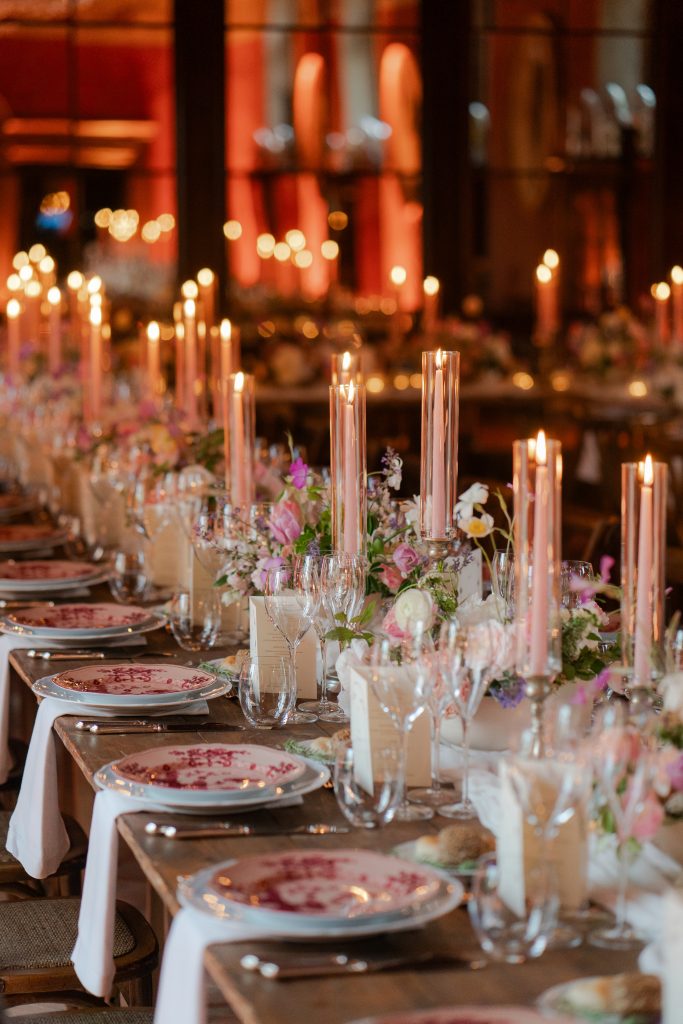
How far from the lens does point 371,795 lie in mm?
1933

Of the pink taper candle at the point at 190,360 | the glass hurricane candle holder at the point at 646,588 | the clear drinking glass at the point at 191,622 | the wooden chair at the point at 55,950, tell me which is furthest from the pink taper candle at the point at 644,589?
the pink taper candle at the point at 190,360

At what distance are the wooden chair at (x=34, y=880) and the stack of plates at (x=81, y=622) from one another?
34cm

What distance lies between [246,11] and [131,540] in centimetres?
696

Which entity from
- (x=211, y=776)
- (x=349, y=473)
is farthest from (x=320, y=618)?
(x=211, y=776)

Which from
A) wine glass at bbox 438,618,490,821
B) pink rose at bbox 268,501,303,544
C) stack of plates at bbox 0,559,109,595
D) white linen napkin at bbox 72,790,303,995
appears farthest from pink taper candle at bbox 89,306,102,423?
wine glass at bbox 438,618,490,821

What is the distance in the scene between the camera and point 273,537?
9.17 ft

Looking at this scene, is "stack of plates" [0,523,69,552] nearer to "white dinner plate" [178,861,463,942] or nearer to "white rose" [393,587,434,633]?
"white rose" [393,587,434,633]

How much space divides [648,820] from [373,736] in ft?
1.56

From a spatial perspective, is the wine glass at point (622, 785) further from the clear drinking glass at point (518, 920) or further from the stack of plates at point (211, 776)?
the stack of plates at point (211, 776)

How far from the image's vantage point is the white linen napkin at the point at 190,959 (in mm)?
1582

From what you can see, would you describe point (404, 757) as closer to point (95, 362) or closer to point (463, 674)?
point (463, 674)

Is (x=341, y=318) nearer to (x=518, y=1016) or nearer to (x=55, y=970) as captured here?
(x=55, y=970)

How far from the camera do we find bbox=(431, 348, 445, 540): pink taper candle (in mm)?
2562

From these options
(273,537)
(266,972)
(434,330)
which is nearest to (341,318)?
(434,330)
